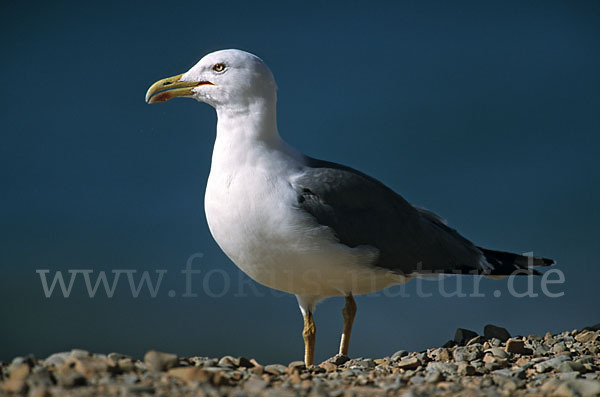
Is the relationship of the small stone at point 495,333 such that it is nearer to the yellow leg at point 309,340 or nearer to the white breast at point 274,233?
the white breast at point 274,233

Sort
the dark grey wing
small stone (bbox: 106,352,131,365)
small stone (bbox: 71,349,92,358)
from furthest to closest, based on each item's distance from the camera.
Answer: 1. the dark grey wing
2. small stone (bbox: 106,352,131,365)
3. small stone (bbox: 71,349,92,358)

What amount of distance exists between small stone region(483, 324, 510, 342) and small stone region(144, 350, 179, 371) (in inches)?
185

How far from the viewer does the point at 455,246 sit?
7.65 meters

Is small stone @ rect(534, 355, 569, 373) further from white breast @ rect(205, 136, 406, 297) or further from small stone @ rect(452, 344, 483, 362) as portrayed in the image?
white breast @ rect(205, 136, 406, 297)

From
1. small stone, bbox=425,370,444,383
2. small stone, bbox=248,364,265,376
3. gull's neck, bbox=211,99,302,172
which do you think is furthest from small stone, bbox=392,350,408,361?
gull's neck, bbox=211,99,302,172

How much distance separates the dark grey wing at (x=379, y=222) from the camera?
21.4 feet

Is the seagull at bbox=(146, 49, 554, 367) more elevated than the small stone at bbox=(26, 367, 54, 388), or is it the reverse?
the seagull at bbox=(146, 49, 554, 367)

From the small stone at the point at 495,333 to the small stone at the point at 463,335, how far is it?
155 millimetres

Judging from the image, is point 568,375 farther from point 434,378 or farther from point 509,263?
point 509,263

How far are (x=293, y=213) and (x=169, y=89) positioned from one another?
85.7 inches

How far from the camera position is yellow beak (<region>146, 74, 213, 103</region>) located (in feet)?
23.3

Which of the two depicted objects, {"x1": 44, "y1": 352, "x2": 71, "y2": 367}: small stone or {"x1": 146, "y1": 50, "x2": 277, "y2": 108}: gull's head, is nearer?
{"x1": 44, "y1": 352, "x2": 71, "y2": 367}: small stone

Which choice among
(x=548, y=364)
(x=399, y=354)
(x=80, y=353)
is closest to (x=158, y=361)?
(x=80, y=353)

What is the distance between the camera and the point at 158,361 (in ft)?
15.9
